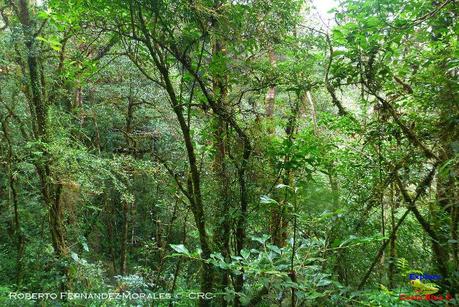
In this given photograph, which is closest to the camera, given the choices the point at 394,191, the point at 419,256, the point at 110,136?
the point at 394,191

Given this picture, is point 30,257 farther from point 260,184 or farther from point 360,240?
point 360,240

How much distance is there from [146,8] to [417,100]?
6.56 ft

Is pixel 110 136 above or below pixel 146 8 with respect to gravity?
above

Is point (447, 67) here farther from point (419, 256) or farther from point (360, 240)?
point (419, 256)

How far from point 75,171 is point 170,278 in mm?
2680

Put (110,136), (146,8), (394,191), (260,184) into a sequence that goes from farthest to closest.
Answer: (110,136) < (394,191) < (260,184) < (146,8)

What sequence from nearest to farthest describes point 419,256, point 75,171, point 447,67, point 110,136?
point 447,67, point 419,256, point 75,171, point 110,136

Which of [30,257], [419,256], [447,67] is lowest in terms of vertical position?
[30,257]

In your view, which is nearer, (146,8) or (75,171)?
(146,8)

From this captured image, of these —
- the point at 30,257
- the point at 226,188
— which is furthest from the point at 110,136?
the point at 226,188

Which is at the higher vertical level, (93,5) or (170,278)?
(93,5)

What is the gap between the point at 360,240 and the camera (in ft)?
5.57

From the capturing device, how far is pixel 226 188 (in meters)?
2.65

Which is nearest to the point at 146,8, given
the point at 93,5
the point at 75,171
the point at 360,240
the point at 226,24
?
the point at 93,5
